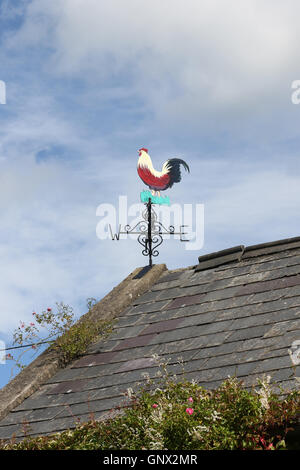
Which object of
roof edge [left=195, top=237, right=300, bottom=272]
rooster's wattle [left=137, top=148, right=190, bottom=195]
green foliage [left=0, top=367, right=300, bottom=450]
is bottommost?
green foliage [left=0, top=367, right=300, bottom=450]

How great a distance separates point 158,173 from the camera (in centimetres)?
1222

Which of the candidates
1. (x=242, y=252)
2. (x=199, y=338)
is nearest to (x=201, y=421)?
(x=199, y=338)

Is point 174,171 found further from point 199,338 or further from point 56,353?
point 199,338

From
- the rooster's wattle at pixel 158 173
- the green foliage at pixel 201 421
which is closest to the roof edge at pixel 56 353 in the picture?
the rooster's wattle at pixel 158 173

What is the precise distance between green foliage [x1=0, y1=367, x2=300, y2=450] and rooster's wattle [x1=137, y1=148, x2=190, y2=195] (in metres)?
5.80

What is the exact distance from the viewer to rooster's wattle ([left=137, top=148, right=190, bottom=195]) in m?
12.1

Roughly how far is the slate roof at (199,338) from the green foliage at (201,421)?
32cm

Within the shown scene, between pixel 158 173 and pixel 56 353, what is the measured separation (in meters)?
3.97

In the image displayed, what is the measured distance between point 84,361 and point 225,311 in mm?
1966

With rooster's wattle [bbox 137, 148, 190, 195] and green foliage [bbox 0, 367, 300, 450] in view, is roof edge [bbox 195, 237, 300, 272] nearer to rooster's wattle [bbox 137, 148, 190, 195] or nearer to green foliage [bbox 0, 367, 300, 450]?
rooster's wattle [bbox 137, 148, 190, 195]

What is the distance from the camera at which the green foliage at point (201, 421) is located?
5957mm

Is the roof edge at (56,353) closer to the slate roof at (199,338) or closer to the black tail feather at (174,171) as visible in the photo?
the slate roof at (199,338)

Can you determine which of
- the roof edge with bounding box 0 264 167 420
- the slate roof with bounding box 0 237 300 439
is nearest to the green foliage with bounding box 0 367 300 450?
the slate roof with bounding box 0 237 300 439
